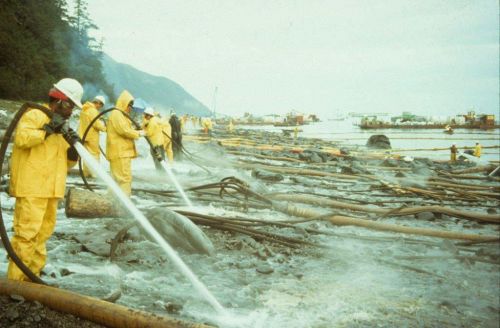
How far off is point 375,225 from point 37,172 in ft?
16.2

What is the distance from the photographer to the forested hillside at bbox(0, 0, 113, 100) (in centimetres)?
2686

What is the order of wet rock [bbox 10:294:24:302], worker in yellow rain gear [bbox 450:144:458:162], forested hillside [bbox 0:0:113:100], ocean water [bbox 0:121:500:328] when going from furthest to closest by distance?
1. forested hillside [bbox 0:0:113:100]
2. worker in yellow rain gear [bbox 450:144:458:162]
3. ocean water [bbox 0:121:500:328]
4. wet rock [bbox 10:294:24:302]

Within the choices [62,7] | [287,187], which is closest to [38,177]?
[287,187]

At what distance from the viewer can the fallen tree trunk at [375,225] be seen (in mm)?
5480

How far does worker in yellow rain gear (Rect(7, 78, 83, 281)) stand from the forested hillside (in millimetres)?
27173

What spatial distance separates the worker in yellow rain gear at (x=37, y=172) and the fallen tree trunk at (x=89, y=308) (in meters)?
0.38

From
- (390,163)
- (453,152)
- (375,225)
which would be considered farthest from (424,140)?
(375,225)

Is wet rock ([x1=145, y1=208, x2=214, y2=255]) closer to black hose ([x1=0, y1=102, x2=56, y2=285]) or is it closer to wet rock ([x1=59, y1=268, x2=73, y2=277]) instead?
wet rock ([x1=59, y1=268, x2=73, y2=277])

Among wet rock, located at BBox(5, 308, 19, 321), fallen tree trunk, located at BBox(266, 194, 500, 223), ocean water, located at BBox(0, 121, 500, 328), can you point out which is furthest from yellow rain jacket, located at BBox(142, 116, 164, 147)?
wet rock, located at BBox(5, 308, 19, 321)

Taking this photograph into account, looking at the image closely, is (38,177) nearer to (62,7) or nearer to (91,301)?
(91,301)

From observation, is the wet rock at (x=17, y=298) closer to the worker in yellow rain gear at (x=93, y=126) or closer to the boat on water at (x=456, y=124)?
the worker in yellow rain gear at (x=93, y=126)

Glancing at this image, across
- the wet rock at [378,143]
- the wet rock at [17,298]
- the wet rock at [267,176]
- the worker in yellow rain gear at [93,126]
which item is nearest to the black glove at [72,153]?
the wet rock at [17,298]

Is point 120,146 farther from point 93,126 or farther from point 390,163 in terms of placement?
point 390,163

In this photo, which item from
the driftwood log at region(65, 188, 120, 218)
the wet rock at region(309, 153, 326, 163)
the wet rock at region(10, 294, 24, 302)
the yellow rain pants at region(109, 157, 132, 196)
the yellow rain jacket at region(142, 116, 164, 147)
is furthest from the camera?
the wet rock at region(309, 153, 326, 163)
